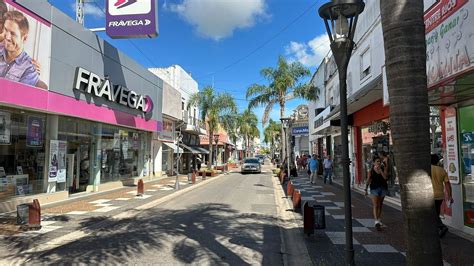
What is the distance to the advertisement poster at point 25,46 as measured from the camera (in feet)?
36.4

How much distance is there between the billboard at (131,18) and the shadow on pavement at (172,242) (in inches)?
333

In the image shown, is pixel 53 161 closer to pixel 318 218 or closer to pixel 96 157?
pixel 96 157

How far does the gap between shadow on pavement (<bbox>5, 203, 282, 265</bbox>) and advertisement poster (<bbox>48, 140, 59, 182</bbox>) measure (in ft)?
14.3

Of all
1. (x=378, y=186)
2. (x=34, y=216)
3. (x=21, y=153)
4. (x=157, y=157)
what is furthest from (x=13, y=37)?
(x=157, y=157)

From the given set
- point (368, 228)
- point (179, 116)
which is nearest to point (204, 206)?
point (368, 228)

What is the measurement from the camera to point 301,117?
1777 inches

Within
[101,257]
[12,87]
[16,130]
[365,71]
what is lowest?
[101,257]

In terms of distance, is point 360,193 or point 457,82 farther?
point 360,193

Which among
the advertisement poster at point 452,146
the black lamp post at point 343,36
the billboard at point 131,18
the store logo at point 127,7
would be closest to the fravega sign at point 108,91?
the billboard at point 131,18

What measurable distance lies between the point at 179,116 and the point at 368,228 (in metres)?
24.2

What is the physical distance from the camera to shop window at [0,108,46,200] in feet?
39.6

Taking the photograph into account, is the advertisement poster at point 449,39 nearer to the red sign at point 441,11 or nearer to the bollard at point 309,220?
the red sign at point 441,11

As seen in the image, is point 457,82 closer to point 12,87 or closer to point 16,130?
point 12,87

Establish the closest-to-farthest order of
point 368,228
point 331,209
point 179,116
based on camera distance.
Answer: point 368,228 → point 331,209 → point 179,116
